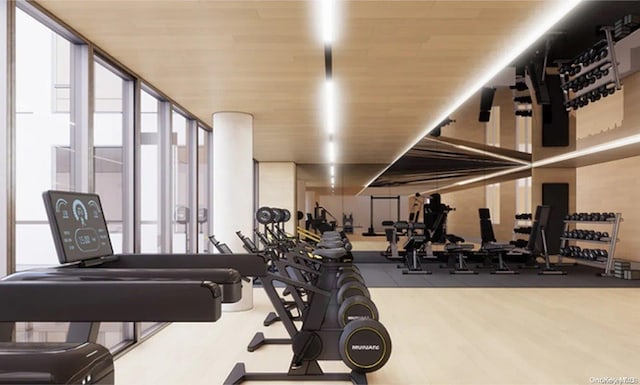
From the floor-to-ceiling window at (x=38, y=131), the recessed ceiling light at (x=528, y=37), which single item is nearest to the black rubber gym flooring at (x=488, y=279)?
the recessed ceiling light at (x=528, y=37)

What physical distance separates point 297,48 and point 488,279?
5467 mm

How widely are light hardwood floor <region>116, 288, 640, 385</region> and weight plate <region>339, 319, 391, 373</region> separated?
287 millimetres

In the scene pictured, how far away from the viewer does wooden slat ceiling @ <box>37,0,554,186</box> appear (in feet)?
8.79

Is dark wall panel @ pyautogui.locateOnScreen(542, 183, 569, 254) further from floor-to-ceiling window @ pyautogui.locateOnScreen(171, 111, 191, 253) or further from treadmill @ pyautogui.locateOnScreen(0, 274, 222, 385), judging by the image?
treadmill @ pyautogui.locateOnScreen(0, 274, 222, 385)

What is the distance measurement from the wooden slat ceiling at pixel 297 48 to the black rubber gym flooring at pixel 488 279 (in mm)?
2787

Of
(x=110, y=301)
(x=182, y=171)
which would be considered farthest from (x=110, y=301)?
(x=182, y=171)

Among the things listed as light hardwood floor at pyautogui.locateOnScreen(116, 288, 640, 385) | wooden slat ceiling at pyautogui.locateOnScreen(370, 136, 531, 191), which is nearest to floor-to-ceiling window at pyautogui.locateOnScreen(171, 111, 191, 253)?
light hardwood floor at pyautogui.locateOnScreen(116, 288, 640, 385)

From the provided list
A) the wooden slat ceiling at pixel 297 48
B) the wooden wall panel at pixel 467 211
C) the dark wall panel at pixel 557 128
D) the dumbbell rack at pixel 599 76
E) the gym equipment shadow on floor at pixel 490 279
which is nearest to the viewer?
A: the wooden slat ceiling at pixel 297 48

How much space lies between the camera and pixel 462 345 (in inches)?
145

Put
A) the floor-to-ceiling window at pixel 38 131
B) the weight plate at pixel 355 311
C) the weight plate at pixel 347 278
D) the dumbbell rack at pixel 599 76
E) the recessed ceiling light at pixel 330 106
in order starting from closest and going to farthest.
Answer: the floor-to-ceiling window at pixel 38 131 → the weight plate at pixel 355 311 → the weight plate at pixel 347 278 → the recessed ceiling light at pixel 330 106 → the dumbbell rack at pixel 599 76

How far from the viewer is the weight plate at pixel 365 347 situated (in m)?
2.71

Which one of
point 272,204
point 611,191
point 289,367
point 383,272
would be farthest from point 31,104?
point 611,191

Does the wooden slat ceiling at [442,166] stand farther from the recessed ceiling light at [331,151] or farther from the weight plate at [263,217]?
the weight plate at [263,217]

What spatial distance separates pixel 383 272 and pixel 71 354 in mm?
7682
